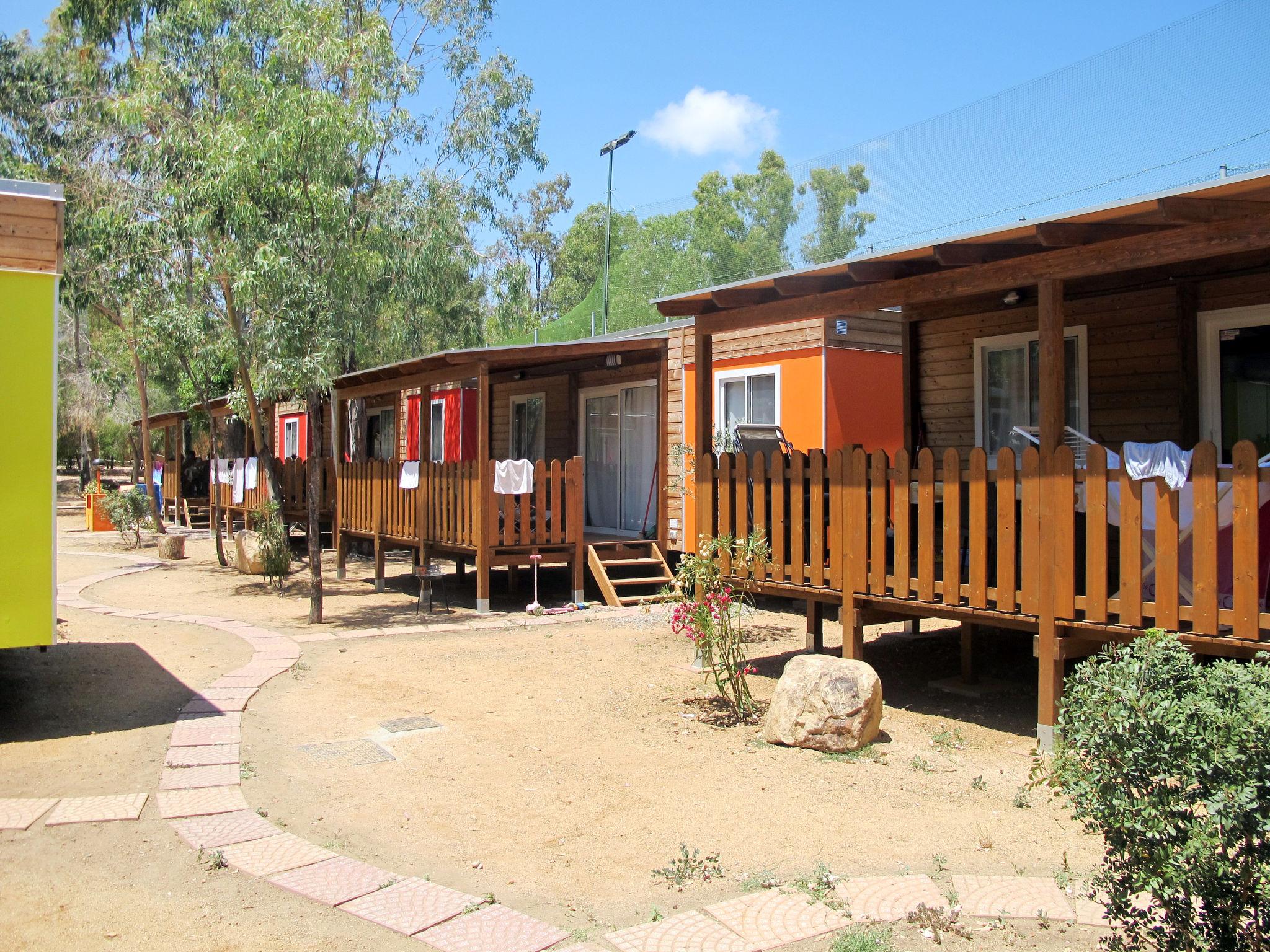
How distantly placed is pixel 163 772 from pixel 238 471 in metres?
13.6

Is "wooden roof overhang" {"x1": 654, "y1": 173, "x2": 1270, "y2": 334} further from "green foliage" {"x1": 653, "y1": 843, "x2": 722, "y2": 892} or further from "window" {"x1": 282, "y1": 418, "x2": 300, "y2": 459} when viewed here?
"window" {"x1": 282, "y1": 418, "x2": 300, "y2": 459}

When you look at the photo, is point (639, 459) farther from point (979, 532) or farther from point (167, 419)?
point (167, 419)

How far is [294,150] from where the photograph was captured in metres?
9.65

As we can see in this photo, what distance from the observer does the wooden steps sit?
1139 centimetres

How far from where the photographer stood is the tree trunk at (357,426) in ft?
61.0

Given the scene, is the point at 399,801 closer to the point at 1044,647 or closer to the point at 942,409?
the point at 1044,647

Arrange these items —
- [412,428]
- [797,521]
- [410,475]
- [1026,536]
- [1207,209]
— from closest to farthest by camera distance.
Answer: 1. [1207,209]
2. [1026,536]
3. [797,521]
4. [410,475]
5. [412,428]

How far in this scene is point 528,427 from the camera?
53.4ft

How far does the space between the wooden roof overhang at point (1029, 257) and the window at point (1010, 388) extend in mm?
1021

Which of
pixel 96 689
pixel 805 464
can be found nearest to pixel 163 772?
pixel 96 689

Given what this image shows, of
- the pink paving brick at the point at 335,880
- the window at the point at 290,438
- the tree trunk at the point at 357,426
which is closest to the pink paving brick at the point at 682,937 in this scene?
the pink paving brick at the point at 335,880

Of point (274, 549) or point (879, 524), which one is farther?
point (274, 549)

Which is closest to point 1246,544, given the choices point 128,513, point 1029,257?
point 1029,257

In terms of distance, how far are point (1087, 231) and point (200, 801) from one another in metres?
5.50
